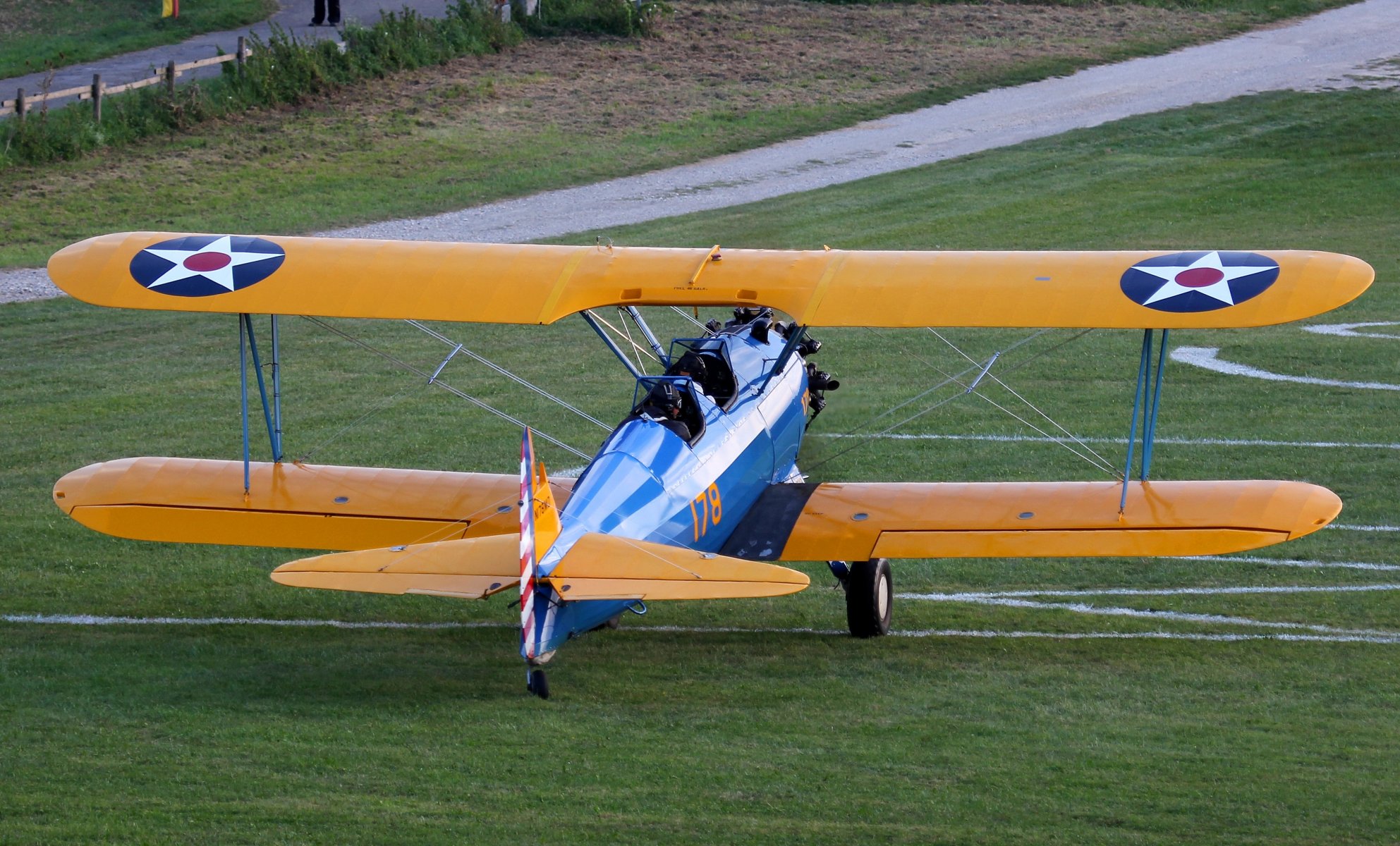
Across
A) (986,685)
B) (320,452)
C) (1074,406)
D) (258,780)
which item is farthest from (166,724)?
(1074,406)

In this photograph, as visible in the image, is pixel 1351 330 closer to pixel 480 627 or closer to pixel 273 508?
pixel 480 627

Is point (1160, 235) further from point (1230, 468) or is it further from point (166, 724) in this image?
point (166, 724)

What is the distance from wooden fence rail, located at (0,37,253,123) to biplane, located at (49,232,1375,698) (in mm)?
19422

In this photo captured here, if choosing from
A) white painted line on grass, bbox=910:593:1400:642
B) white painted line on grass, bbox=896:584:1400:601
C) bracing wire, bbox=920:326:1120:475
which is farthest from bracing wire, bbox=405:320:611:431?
bracing wire, bbox=920:326:1120:475

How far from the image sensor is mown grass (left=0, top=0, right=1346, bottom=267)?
24.9 meters

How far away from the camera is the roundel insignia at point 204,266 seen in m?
9.73

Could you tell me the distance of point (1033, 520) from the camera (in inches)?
365

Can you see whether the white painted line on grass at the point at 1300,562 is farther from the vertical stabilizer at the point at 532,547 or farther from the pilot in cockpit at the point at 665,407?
the vertical stabilizer at the point at 532,547

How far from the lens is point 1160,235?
23.1 meters

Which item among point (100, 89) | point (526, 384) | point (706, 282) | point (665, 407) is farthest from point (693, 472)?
point (100, 89)

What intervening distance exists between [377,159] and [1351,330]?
16934mm

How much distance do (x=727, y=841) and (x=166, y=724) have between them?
114 inches

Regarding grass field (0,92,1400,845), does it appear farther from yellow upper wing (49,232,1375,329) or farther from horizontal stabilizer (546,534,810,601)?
yellow upper wing (49,232,1375,329)

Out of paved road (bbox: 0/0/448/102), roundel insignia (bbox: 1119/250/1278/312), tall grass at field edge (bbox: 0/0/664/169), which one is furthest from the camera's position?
paved road (bbox: 0/0/448/102)
